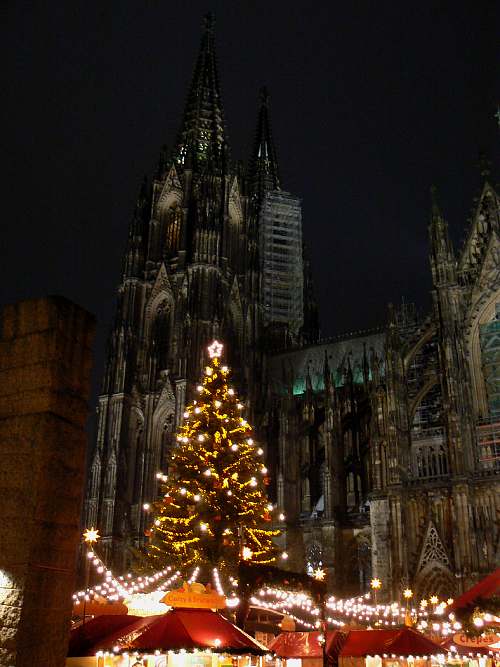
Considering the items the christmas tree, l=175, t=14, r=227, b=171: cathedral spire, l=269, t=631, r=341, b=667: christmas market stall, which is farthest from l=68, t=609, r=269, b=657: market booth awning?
l=175, t=14, r=227, b=171: cathedral spire

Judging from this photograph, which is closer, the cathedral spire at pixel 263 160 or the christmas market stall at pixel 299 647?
the christmas market stall at pixel 299 647

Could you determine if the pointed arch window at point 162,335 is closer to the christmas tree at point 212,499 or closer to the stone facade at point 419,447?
the stone facade at point 419,447

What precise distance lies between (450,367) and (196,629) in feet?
73.0

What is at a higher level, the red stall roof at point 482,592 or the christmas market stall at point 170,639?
the red stall roof at point 482,592

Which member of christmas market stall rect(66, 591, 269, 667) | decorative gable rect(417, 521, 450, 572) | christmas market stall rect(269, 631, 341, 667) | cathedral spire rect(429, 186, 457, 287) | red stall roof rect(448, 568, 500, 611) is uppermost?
cathedral spire rect(429, 186, 457, 287)

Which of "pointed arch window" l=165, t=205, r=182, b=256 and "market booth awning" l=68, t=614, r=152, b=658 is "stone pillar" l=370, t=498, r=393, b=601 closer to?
"market booth awning" l=68, t=614, r=152, b=658

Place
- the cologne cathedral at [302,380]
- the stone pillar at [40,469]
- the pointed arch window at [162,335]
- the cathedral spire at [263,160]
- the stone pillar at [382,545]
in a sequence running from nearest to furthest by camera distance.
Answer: the stone pillar at [40,469], the stone pillar at [382,545], the cologne cathedral at [302,380], the pointed arch window at [162,335], the cathedral spire at [263,160]

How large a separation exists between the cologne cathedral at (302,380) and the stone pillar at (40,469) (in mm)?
21460

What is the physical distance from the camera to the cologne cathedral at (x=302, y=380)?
92.7 ft

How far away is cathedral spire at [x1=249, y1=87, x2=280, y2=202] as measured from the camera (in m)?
61.7

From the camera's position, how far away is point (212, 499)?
2030 centimetres

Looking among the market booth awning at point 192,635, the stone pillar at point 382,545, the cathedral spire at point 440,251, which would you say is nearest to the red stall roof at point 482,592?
the market booth awning at point 192,635

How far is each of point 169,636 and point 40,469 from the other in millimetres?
→ 3662

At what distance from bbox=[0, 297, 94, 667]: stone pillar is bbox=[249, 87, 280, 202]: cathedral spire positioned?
172 feet
